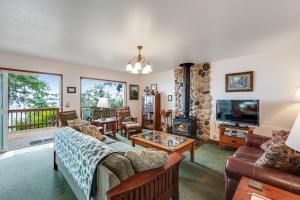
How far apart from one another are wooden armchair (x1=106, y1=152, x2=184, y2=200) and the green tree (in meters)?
5.35

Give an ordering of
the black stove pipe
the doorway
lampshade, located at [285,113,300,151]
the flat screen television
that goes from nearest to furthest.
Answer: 1. lampshade, located at [285,113,300,151]
2. the flat screen television
3. the black stove pipe
4. the doorway

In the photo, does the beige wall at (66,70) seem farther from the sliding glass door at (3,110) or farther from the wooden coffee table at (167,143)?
the wooden coffee table at (167,143)

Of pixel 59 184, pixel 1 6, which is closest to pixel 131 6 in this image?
pixel 1 6

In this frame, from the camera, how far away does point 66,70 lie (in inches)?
173

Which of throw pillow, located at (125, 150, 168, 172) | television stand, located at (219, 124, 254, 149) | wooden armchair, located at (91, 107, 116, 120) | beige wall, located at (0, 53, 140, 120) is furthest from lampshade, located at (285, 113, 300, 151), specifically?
wooden armchair, located at (91, 107, 116, 120)

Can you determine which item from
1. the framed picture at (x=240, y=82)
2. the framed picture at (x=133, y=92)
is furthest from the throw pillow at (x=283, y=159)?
the framed picture at (x=133, y=92)

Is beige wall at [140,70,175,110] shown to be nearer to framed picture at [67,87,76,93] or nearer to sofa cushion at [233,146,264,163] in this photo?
framed picture at [67,87,76,93]

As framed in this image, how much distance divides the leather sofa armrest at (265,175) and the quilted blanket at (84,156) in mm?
1229

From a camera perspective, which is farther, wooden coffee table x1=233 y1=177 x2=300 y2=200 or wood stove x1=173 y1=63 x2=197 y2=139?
wood stove x1=173 y1=63 x2=197 y2=139

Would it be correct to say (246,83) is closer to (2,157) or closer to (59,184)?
(59,184)

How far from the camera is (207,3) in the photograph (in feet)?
5.48

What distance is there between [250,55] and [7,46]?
18.2 ft

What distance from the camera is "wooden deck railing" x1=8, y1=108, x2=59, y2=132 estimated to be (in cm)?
470

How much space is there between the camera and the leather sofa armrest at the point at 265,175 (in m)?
1.20
